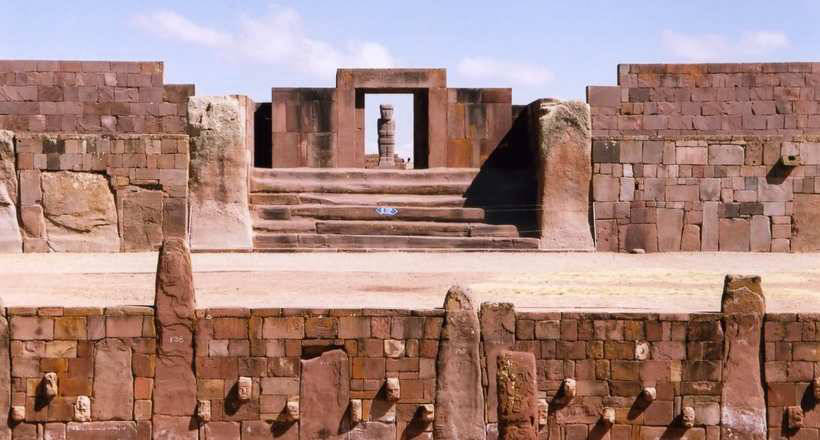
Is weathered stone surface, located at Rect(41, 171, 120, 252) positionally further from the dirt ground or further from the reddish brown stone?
the reddish brown stone

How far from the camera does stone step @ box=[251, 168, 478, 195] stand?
16.7 metres

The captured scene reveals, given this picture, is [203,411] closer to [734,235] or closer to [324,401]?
[324,401]

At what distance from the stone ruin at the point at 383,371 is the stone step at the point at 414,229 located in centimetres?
546

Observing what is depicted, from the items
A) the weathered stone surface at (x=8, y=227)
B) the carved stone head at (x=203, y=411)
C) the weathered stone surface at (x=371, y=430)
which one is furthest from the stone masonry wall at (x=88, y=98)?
the weathered stone surface at (x=371, y=430)

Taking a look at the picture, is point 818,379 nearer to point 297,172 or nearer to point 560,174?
point 560,174

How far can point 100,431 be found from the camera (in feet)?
33.6

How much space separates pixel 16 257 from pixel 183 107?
15.8ft

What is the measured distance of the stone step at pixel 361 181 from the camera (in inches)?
658

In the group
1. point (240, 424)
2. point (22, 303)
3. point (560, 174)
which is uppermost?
point (560, 174)

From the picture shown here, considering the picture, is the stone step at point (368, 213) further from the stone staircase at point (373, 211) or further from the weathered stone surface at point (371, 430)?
the weathered stone surface at point (371, 430)

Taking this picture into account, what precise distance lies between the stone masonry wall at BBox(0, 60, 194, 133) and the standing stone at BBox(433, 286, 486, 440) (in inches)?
388

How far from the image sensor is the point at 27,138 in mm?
15484

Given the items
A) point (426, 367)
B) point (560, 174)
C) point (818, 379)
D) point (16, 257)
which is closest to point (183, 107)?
point (16, 257)

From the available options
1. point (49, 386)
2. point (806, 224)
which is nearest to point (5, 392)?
point (49, 386)
